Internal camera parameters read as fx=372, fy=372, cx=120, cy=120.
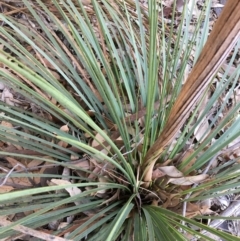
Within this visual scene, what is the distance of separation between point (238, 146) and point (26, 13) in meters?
0.65

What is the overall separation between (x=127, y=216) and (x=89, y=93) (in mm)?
275

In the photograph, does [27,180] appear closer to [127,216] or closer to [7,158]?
[7,158]

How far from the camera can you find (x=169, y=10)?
1.15m

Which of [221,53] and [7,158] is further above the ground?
[221,53]

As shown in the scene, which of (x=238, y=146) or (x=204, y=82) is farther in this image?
(x=238, y=146)

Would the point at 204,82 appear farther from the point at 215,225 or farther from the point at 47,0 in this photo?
the point at 47,0

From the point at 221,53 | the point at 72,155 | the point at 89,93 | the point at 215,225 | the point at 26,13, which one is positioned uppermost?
the point at 221,53

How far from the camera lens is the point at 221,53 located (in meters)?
0.36

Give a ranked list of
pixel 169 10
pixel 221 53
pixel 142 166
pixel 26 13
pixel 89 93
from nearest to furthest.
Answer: pixel 221 53 → pixel 142 166 → pixel 89 93 → pixel 26 13 → pixel 169 10

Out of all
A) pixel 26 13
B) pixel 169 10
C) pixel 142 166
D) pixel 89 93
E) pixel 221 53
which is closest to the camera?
pixel 221 53

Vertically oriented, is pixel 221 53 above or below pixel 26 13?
above

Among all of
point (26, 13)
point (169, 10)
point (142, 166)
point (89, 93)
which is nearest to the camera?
point (142, 166)

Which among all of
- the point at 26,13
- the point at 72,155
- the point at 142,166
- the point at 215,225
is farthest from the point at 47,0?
the point at 215,225

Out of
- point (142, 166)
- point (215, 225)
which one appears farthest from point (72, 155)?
point (215, 225)
